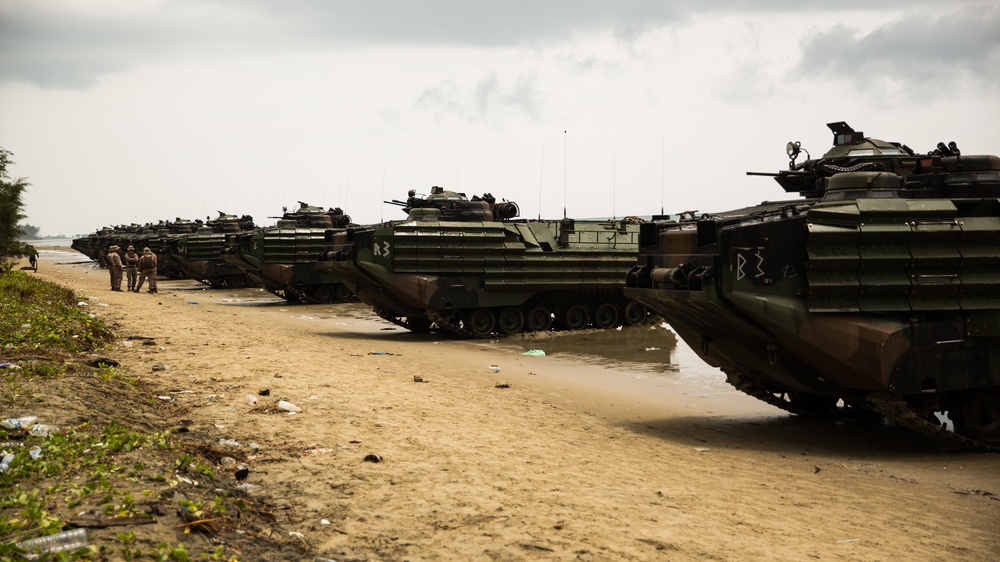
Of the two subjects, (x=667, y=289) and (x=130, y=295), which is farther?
(x=130, y=295)

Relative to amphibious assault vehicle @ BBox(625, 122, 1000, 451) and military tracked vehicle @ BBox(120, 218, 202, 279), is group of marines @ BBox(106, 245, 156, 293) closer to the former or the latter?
military tracked vehicle @ BBox(120, 218, 202, 279)

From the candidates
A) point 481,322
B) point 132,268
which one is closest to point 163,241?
point 132,268

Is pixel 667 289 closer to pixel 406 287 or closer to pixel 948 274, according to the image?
pixel 948 274

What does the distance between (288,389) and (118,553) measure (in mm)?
6492

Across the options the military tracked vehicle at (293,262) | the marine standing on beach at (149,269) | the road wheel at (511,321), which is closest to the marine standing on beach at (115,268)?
the marine standing on beach at (149,269)

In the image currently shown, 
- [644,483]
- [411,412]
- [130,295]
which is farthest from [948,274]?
[130,295]

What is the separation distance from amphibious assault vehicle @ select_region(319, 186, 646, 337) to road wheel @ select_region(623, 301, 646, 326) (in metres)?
0.02

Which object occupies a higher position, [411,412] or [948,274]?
[948,274]

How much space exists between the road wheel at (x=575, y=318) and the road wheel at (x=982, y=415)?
12.7m

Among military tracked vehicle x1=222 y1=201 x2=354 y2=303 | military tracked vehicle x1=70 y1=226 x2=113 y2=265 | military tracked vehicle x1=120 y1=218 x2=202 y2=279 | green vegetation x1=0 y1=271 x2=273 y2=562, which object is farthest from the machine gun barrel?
military tracked vehicle x1=70 y1=226 x2=113 y2=265

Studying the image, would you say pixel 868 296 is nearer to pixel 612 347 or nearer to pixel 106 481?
pixel 106 481

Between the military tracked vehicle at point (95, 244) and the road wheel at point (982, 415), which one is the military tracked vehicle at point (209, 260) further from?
the road wheel at point (982, 415)

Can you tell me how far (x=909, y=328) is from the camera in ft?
32.1

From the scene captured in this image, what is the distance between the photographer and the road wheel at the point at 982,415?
406 inches
